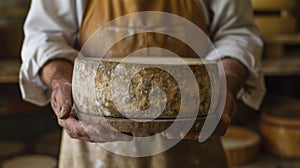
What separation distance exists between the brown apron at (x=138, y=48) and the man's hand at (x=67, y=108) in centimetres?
9

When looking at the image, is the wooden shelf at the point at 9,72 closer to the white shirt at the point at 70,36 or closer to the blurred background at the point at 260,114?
the blurred background at the point at 260,114

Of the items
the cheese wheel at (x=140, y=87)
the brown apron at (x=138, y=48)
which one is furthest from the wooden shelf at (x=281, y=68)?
the cheese wheel at (x=140, y=87)

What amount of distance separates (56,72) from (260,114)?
1107mm

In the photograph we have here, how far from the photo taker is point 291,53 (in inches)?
77.1

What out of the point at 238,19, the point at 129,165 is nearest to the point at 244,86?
the point at 238,19

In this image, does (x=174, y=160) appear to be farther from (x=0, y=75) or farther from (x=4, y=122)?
(x=4, y=122)

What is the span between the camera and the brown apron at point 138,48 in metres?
0.92

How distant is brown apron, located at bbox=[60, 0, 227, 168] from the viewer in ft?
3.03

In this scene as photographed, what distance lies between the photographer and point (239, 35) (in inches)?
40.5

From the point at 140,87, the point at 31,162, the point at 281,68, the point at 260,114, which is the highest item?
the point at 140,87

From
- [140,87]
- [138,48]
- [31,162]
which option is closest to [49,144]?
[31,162]

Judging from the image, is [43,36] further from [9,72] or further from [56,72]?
[9,72]

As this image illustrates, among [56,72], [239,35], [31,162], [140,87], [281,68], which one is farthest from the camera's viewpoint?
[281,68]

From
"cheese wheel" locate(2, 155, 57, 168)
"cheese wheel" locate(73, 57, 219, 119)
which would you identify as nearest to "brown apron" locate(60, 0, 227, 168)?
"cheese wheel" locate(73, 57, 219, 119)
